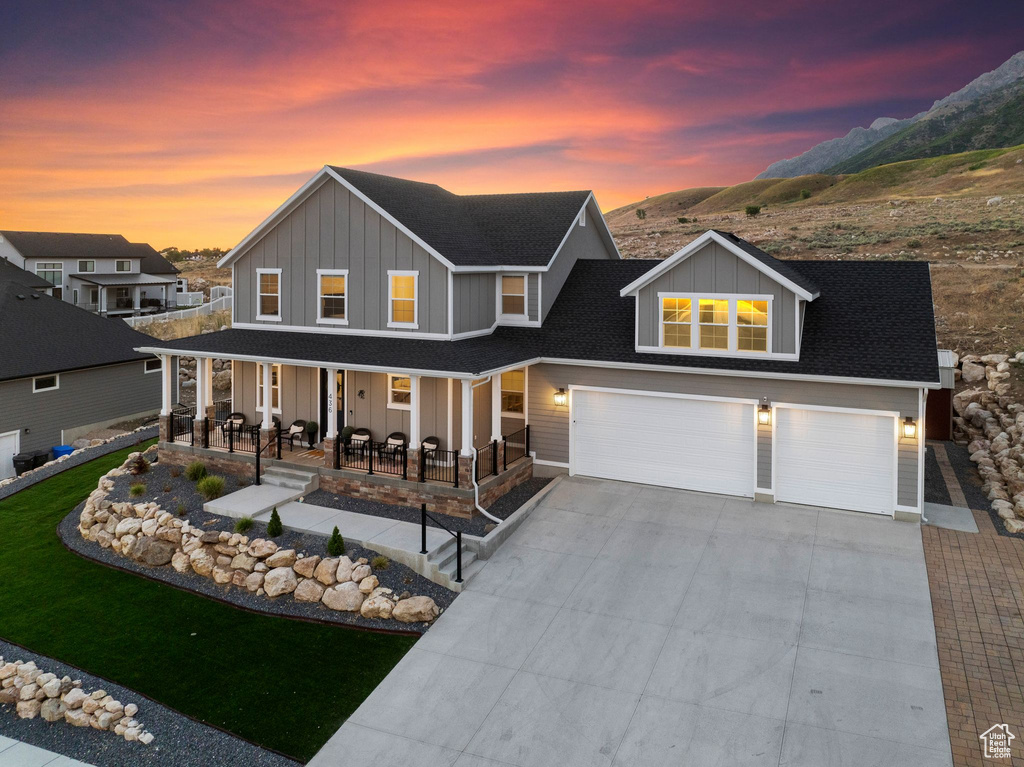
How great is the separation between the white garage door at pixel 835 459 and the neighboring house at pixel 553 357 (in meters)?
0.04

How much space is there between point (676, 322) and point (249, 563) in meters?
10.6

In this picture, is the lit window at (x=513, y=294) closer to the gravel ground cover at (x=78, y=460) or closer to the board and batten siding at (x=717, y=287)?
the board and batten siding at (x=717, y=287)

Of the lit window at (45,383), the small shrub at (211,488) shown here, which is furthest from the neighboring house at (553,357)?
the lit window at (45,383)

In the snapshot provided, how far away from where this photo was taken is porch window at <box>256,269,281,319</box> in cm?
1888

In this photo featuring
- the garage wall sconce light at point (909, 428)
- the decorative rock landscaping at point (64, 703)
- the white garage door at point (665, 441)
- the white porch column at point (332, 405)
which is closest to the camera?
the decorative rock landscaping at point (64, 703)

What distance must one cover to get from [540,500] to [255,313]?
1014 centimetres

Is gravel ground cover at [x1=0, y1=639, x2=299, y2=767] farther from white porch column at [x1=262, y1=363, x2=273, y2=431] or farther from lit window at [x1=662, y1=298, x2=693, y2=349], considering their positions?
lit window at [x1=662, y1=298, x2=693, y2=349]

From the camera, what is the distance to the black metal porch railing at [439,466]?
1468 cm

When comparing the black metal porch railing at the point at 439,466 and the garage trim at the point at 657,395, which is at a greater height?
the garage trim at the point at 657,395

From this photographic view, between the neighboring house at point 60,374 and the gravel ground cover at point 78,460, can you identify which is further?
the neighboring house at point 60,374

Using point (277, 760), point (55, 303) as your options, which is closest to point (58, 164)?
point (55, 303)

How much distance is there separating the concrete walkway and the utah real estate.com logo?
1091 centimetres

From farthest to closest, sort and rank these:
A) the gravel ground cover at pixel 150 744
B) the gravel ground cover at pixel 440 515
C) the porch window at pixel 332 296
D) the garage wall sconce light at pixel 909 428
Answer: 1. the porch window at pixel 332 296
2. the gravel ground cover at pixel 440 515
3. the garage wall sconce light at pixel 909 428
4. the gravel ground cover at pixel 150 744

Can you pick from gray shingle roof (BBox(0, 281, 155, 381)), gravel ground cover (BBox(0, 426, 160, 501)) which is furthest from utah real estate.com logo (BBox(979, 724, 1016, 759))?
gray shingle roof (BBox(0, 281, 155, 381))
